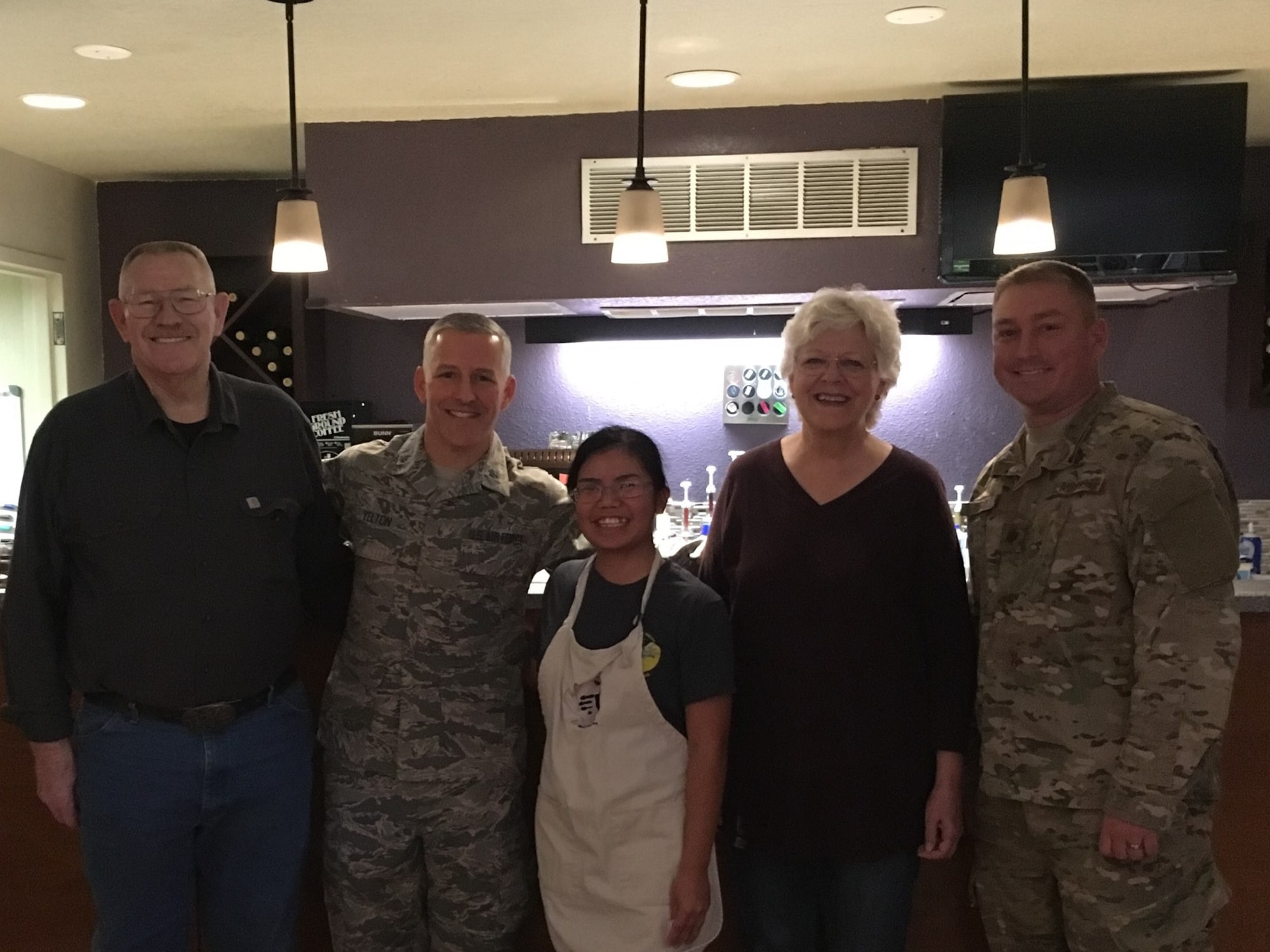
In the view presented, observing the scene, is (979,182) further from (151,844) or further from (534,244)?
(151,844)

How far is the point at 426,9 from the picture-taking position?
267cm

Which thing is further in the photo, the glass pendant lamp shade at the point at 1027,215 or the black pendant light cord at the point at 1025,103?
the glass pendant lamp shade at the point at 1027,215

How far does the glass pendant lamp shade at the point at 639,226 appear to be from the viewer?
Answer: 2.57m

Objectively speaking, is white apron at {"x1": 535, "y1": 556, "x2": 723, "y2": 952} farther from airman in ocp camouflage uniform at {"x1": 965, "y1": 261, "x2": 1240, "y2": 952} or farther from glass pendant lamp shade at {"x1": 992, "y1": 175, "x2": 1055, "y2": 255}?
glass pendant lamp shade at {"x1": 992, "y1": 175, "x2": 1055, "y2": 255}

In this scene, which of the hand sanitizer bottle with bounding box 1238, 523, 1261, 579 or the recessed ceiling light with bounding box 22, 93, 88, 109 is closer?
the recessed ceiling light with bounding box 22, 93, 88, 109

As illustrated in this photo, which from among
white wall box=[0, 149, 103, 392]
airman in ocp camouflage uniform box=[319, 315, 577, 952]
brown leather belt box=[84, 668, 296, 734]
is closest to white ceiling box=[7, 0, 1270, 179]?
white wall box=[0, 149, 103, 392]

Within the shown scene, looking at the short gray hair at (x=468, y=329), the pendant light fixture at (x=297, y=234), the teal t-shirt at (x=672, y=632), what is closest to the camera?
the teal t-shirt at (x=672, y=632)

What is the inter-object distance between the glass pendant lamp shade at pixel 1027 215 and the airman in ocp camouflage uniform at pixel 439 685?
1.34 m

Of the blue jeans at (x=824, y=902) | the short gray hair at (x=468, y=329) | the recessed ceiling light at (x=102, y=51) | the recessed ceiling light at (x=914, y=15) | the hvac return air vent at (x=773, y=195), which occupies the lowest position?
the blue jeans at (x=824, y=902)

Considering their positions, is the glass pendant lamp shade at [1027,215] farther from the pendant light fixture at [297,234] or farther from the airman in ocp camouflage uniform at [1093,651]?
the pendant light fixture at [297,234]

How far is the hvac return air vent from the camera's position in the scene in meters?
3.57

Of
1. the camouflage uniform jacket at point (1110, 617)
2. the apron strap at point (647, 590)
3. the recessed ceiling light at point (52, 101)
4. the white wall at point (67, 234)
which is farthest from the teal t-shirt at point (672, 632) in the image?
the white wall at point (67, 234)

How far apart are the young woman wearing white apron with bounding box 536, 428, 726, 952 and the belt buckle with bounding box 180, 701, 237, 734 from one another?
0.54 m

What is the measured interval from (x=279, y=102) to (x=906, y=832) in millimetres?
2995
